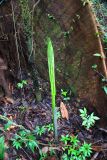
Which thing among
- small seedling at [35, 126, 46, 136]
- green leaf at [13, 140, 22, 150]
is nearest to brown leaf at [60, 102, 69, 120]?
small seedling at [35, 126, 46, 136]

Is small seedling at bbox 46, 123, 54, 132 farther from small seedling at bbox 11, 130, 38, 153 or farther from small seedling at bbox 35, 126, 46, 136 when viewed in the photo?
small seedling at bbox 11, 130, 38, 153

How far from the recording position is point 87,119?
3.45 meters

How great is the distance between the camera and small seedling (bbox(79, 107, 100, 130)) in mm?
3408

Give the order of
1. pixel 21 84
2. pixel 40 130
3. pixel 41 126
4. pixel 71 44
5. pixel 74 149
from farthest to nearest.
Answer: pixel 21 84, pixel 71 44, pixel 41 126, pixel 40 130, pixel 74 149

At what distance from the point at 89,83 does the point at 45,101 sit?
603 millimetres

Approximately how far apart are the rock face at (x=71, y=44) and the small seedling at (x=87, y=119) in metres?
0.11

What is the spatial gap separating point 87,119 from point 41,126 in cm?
53

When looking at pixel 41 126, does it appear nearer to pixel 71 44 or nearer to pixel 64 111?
pixel 64 111

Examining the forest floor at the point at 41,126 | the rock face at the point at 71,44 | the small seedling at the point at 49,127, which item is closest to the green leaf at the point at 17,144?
the forest floor at the point at 41,126

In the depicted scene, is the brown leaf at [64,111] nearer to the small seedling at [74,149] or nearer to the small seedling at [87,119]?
the small seedling at [87,119]

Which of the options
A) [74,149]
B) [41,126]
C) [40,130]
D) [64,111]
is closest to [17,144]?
[40,130]

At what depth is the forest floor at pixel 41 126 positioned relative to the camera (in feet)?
10.6

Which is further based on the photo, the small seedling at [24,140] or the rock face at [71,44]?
the rock face at [71,44]

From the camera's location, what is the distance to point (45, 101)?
12.5 feet
